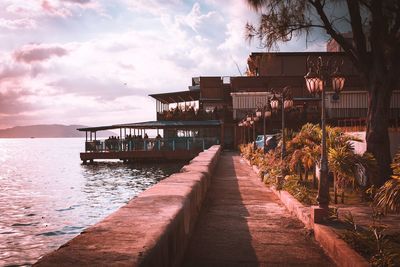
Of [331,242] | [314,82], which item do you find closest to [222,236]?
[331,242]

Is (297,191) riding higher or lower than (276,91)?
lower

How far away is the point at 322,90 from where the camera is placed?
931cm

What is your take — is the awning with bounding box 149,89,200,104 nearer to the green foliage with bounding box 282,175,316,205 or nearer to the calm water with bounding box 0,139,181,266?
the calm water with bounding box 0,139,181,266

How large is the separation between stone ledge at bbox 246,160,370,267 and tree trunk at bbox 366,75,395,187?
3908mm

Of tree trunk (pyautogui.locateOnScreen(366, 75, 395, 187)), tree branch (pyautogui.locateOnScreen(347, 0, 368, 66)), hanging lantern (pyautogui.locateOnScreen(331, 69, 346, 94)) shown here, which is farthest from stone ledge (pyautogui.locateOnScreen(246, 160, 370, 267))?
tree branch (pyautogui.locateOnScreen(347, 0, 368, 66))

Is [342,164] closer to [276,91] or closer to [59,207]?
[59,207]

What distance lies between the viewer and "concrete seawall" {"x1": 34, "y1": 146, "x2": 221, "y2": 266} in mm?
3689

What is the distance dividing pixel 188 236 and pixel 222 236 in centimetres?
85

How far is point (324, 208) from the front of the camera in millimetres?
7922

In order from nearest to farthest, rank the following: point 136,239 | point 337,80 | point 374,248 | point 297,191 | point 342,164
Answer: point 136,239, point 374,248, point 337,80, point 297,191, point 342,164

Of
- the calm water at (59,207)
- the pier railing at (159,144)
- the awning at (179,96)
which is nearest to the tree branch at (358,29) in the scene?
the calm water at (59,207)

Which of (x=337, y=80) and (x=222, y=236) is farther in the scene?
(x=337, y=80)

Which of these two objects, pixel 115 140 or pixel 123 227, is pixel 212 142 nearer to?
pixel 115 140

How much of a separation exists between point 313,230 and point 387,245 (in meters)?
1.97
